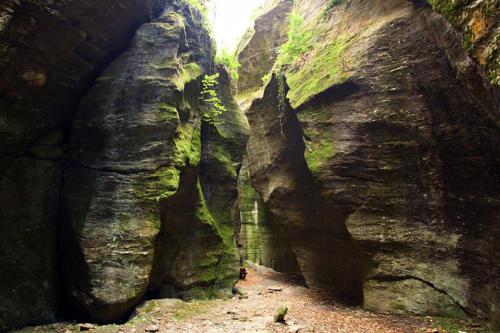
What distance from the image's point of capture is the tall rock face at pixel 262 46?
22.5 meters

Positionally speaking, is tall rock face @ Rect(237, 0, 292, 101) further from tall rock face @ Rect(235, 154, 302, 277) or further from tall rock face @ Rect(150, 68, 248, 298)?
tall rock face @ Rect(150, 68, 248, 298)

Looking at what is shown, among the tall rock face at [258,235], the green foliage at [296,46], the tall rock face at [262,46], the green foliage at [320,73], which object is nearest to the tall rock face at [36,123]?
the green foliage at [320,73]

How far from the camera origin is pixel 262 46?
75.3 ft

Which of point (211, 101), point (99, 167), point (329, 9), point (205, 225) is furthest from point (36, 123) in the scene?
point (329, 9)

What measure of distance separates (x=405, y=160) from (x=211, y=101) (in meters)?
7.09

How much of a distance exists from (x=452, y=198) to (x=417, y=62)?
320cm

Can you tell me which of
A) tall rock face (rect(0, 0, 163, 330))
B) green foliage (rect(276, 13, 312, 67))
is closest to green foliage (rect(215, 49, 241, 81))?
green foliage (rect(276, 13, 312, 67))

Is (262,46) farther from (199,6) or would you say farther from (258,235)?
(258,235)

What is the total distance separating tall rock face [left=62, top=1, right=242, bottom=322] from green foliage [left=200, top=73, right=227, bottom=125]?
731 mm

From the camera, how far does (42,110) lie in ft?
23.0

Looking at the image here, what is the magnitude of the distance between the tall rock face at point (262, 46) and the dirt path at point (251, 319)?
16.6 metres

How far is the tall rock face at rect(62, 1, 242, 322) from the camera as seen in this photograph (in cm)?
706

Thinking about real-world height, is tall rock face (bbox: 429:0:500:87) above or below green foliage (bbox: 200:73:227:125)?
below

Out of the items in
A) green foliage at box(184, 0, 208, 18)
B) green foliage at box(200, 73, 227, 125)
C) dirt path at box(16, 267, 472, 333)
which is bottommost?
dirt path at box(16, 267, 472, 333)
